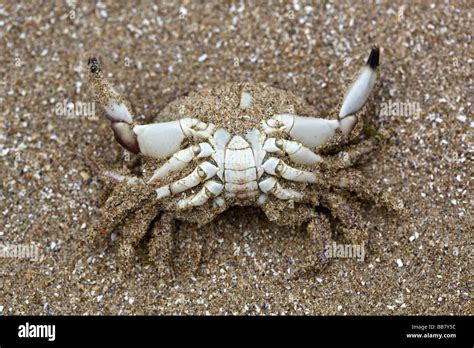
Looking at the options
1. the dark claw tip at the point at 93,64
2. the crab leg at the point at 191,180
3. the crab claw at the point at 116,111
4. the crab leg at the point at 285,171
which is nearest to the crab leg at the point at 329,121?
the crab leg at the point at 285,171

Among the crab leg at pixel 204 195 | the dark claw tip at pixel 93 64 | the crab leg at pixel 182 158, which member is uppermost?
the dark claw tip at pixel 93 64

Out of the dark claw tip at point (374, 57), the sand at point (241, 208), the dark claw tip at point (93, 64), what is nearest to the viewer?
the dark claw tip at point (93, 64)

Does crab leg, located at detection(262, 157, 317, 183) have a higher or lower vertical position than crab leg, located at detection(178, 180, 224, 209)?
higher

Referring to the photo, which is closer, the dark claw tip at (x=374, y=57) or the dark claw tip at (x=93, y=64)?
the dark claw tip at (x=93, y=64)

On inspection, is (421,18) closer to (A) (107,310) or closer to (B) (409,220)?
(B) (409,220)

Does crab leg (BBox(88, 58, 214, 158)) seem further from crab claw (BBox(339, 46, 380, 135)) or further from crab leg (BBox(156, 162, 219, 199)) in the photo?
crab claw (BBox(339, 46, 380, 135))

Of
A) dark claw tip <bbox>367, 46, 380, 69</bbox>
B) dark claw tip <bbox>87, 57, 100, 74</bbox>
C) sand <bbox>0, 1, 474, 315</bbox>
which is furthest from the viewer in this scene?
sand <bbox>0, 1, 474, 315</bbox>

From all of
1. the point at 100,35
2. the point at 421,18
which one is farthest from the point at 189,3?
the point at 421,18

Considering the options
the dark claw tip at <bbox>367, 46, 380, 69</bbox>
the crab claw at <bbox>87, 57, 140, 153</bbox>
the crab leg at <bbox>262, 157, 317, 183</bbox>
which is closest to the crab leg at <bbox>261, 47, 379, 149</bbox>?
the dark claw tip at <bbox>367, 46, 380, 69</bbox>

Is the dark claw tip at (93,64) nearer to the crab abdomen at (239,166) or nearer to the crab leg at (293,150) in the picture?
the crab abdomen at (239,166)
